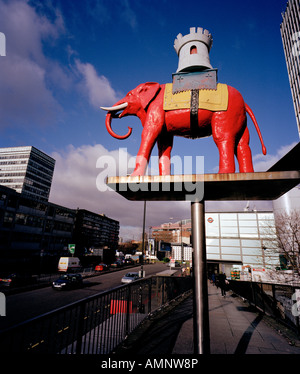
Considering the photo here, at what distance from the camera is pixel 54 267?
34.4m

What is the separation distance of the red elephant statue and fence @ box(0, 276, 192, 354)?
2.19m

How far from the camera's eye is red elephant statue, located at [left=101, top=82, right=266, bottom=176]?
3186 millimetres

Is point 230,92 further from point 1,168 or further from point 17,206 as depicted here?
point 1,168

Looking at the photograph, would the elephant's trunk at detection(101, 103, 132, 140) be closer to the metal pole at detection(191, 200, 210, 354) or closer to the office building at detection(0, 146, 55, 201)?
the metal pole at detection(191, 200, 210, 354)

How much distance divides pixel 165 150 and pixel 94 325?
12.0ft

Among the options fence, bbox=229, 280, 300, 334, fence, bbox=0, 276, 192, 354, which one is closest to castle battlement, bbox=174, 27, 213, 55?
fence, bbox=0, 276, 192, 354

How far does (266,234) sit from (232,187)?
26.6 metres

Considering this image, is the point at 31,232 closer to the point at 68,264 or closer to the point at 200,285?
the point at 68,264

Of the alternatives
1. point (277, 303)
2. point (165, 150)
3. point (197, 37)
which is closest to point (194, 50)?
point (197, 37)

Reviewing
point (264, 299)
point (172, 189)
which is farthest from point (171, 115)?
point (264, 299)

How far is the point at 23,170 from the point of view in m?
78.2

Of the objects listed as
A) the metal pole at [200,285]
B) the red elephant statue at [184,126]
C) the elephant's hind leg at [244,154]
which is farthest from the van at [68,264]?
the elephant's hind leg at [244,154]

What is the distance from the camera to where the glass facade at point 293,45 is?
4666 centimetres
